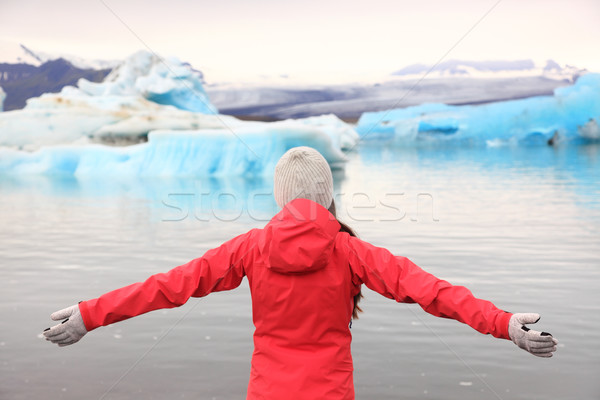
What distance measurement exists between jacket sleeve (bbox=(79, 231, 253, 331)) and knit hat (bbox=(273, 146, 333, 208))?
193 mm

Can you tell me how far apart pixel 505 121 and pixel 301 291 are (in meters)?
40.6

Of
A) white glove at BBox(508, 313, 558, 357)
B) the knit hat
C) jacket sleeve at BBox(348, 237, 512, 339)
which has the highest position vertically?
the knit hat

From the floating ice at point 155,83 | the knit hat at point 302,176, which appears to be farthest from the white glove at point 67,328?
the floating ice at point 155,83

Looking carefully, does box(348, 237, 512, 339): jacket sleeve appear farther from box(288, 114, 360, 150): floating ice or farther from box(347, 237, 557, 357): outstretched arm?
box(288, 114, 360, 150): floating ice

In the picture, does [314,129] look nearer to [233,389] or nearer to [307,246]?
[233,389]

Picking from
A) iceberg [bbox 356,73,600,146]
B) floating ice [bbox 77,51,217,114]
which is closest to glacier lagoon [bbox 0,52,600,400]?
floating ice [bbox 77,51,217,114]

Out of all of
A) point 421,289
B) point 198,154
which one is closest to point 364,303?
point 421,289

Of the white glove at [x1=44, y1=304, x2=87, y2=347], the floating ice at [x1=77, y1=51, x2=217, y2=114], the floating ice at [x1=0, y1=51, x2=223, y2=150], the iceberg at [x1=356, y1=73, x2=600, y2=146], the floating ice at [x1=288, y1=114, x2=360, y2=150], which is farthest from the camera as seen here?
the iceberg at [x1=356, y1=73, x2=600, y2=146]

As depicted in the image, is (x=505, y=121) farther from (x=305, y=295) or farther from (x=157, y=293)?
(x=157, y=293)

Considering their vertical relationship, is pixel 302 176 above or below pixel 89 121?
below

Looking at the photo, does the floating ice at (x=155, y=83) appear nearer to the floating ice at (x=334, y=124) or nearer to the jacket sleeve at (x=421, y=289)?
the floating ice at (x=334, y=124)

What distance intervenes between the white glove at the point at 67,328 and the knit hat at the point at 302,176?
697 millimetres

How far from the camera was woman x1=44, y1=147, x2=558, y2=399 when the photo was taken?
1665 millimetres

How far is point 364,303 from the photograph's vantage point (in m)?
4.80
